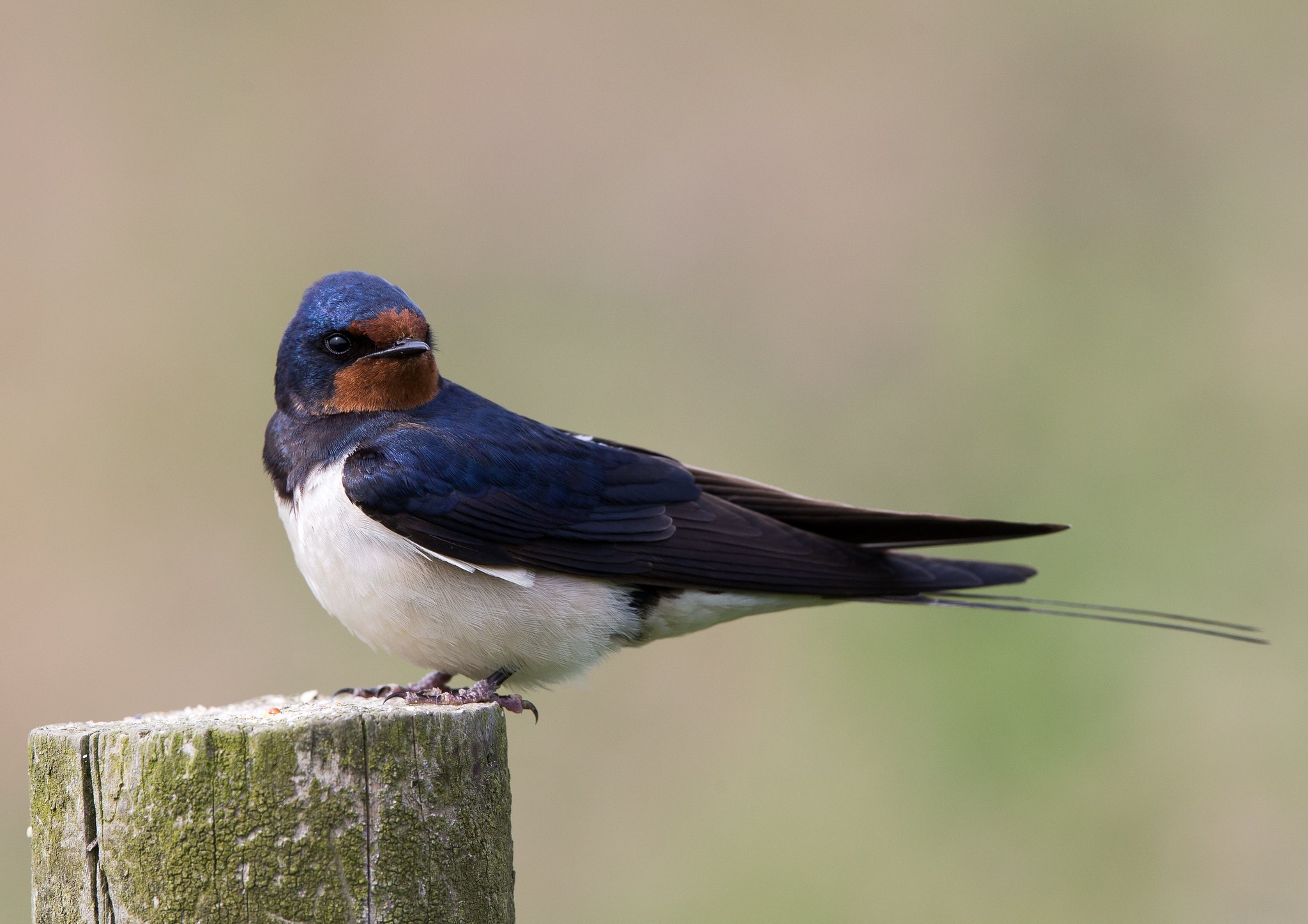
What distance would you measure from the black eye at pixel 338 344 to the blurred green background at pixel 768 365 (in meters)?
2.28

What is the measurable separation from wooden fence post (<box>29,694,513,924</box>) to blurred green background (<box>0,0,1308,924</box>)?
3.03m

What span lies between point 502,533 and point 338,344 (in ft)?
1.98

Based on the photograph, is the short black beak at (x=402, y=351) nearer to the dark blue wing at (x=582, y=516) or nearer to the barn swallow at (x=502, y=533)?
the barn swallow at (x=502, y=533)

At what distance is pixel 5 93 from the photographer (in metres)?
6.57

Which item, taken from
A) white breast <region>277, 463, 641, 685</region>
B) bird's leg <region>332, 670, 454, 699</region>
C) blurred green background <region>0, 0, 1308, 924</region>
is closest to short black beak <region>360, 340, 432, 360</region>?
white breast <region>277, 463, 641, 685</region>

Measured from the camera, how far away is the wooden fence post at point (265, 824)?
1874 millimetres

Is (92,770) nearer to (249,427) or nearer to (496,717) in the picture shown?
(496,717)

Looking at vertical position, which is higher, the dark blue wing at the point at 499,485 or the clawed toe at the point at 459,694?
the dark blue wing at the point at 499,485

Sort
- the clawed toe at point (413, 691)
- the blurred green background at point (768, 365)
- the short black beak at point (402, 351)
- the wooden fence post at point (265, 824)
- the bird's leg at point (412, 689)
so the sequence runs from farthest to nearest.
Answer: the blurred green background at point (768, 365) < the short black beak at point (402, 351) < the bird's leg at point (412, 689) < the clawed toe at point (413, 691) < the wooden fence post at point (265, 824)

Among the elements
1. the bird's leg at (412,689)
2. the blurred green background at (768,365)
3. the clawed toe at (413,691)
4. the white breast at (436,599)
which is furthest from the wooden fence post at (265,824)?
the blurred green background at (768,365)

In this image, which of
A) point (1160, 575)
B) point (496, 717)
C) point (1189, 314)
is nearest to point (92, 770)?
point (496, 717)

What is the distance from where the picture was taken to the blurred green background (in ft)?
16.9

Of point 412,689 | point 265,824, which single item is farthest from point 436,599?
point 265,824

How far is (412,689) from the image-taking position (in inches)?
119
